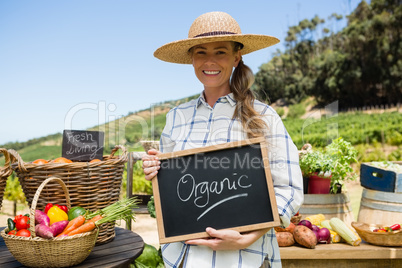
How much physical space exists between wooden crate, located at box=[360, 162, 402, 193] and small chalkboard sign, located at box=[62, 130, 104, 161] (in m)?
2.46

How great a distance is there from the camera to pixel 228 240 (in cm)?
138

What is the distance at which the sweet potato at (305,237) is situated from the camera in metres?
2.70

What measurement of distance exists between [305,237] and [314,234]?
8cm

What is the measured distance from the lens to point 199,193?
4.94ft

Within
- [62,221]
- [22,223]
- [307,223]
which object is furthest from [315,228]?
[22,223]

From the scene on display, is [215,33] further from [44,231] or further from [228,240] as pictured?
[44,231]

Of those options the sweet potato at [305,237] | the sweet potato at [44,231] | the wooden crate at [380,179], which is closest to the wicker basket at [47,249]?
the sweet potato at [44,231]

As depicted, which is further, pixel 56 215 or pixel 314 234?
pixel 314 234

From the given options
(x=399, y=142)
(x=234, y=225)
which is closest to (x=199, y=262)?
(x=234, y=225)

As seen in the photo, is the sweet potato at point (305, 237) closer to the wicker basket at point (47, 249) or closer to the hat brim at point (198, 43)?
the hat brim at point (198, 43)

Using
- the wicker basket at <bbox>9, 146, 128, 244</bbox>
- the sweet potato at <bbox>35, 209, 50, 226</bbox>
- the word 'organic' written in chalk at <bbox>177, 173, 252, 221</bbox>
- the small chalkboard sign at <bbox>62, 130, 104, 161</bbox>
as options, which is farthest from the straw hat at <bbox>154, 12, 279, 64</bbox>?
the sweet potato at <bbox>35, 209, 50, 226</bbox>

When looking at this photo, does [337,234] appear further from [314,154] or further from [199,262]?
[199,262]

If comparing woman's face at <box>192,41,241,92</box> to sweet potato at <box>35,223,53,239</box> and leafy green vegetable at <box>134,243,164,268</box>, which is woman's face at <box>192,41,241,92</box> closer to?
sweet potato at <box>35,223,53,239</box>

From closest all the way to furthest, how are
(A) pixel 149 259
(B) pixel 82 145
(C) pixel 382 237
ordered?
(B) pixel 82 145, (C) pixel 382 237, (A) pixel 149 259
